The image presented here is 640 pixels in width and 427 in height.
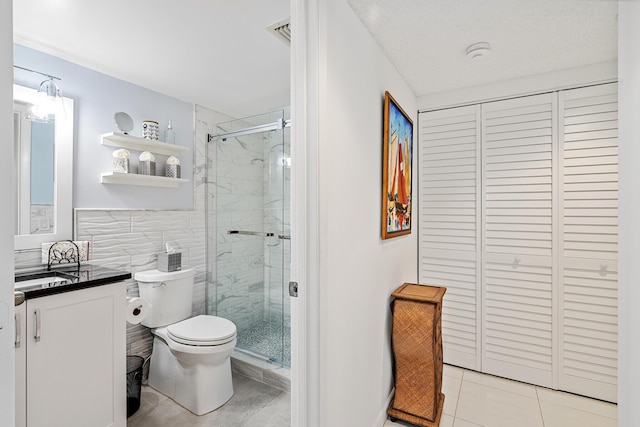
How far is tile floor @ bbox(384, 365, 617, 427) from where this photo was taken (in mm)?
1918

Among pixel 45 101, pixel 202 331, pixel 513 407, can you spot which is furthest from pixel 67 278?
pixel 513 407

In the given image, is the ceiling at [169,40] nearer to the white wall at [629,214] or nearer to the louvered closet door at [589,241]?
the white wall at [629,214]

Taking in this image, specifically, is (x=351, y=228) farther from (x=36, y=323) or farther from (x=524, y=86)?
(x=524, y=86)

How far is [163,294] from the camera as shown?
2283mm

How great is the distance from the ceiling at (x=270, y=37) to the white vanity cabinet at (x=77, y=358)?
1387 mm


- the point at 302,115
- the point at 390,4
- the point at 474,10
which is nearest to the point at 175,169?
the point at 302,115

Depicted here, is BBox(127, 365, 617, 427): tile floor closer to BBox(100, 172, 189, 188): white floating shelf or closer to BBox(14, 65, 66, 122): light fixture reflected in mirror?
BBox(100, 172, 189, 188): white floating shelf

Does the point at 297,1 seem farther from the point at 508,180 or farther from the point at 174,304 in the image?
the point at 174,304

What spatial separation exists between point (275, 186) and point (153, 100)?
3.82ft

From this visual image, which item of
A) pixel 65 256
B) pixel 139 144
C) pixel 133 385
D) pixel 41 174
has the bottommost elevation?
pixel 133 385

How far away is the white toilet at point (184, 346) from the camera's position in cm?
201

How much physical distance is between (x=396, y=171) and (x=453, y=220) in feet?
2.76

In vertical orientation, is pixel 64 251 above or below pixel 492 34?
below

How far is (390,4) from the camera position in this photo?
1.49m
